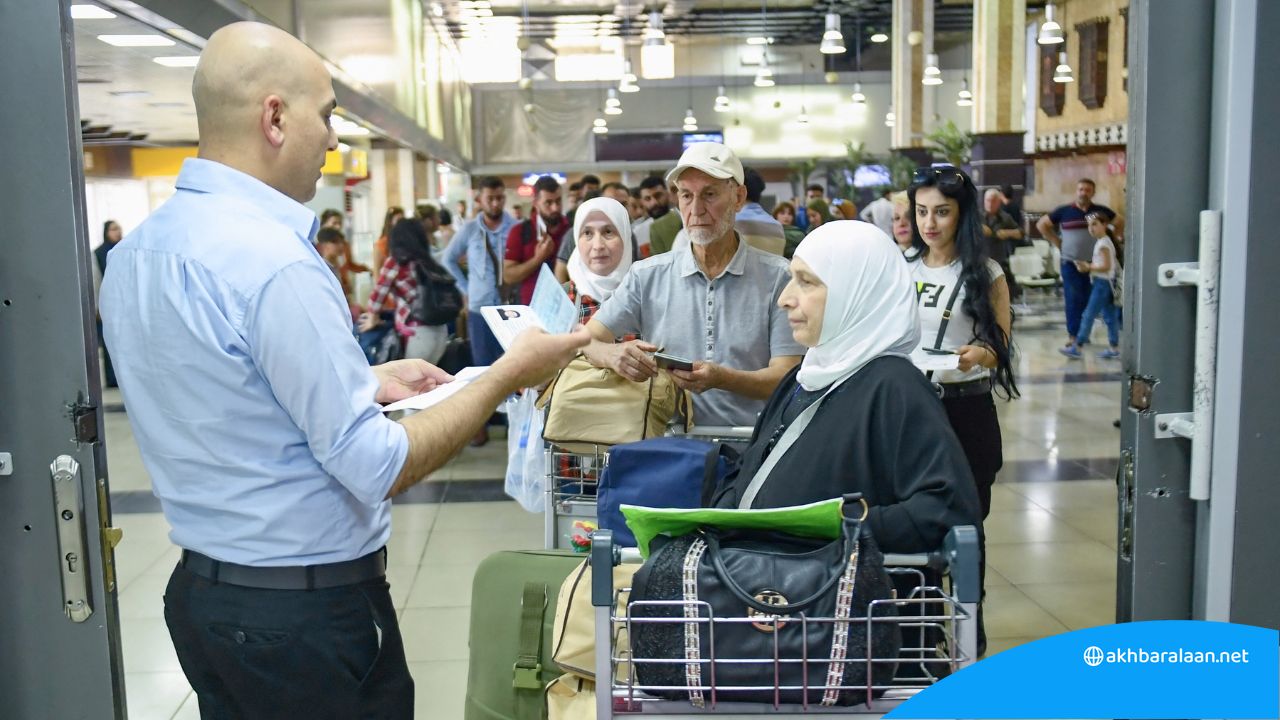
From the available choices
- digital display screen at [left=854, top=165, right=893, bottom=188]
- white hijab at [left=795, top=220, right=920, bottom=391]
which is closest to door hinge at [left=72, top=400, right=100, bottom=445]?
white hijab at [left=795, top=220, right=920, bottom=391]

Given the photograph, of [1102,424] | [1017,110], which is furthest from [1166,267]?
[1017,110]

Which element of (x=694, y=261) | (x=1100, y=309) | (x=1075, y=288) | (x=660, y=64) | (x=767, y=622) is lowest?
(x=1100, y=309)

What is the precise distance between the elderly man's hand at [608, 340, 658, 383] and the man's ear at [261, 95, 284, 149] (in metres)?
1.44

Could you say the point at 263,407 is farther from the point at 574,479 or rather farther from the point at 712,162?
the point at 712,162

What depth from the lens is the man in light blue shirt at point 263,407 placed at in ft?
5.57

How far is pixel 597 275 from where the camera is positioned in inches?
174

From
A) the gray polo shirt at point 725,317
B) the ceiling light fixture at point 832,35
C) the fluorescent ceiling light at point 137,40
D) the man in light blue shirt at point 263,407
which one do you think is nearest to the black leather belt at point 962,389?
the gray polo shirt at point 725,317

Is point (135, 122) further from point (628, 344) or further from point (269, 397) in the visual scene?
point (269, 397)

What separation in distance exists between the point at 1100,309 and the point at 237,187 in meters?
12.9

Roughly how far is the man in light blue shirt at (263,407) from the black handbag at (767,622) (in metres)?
0.42

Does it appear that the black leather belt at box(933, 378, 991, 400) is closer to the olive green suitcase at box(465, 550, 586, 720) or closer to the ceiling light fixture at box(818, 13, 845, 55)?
the olive green suitcase at box(465, 550, 586, 720)

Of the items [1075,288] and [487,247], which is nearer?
[487,247]

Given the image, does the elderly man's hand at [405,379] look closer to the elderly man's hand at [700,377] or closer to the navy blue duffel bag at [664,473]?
the navy blue duffel bag at [664,473]

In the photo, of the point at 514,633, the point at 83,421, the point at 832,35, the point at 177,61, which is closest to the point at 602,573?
the point at 514,633
